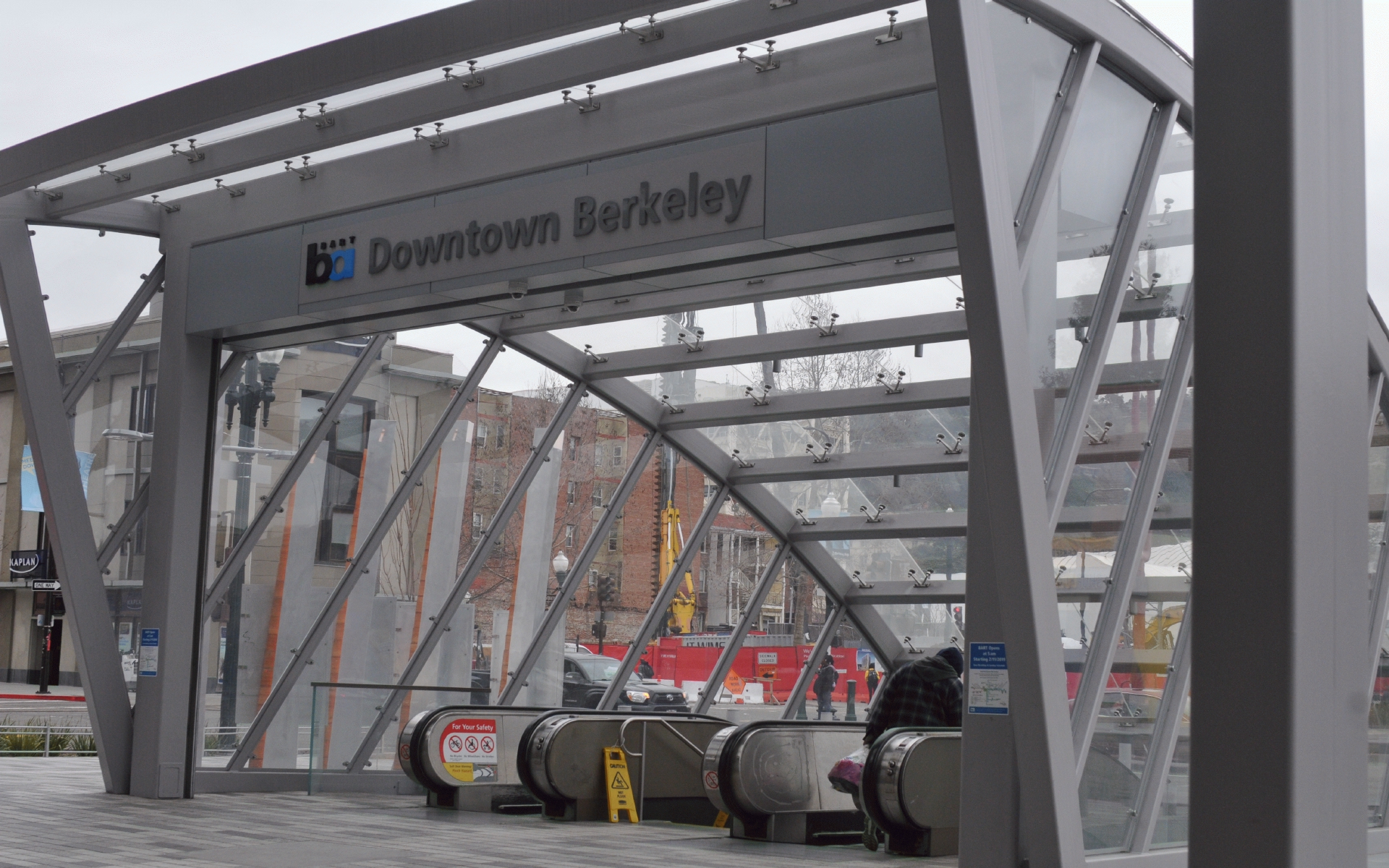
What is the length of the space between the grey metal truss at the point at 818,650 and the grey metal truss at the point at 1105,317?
8.96m

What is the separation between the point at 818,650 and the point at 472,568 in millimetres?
4299

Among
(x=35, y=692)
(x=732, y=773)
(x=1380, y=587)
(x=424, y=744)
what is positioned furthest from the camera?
(x=35, y=692)

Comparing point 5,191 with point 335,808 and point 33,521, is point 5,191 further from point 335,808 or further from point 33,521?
point 33,521

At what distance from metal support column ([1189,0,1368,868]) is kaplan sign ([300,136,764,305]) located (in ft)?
19.2

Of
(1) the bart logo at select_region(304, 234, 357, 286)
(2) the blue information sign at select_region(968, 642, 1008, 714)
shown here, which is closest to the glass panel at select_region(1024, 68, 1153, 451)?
(2) the blue information sign at select_region(968, 642, 1008, 714)

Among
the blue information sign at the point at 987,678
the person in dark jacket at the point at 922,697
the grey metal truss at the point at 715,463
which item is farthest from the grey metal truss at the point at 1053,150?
the grey metal truss at the point at 715,463

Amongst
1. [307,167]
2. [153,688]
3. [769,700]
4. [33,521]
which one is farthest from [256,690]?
[33,521]

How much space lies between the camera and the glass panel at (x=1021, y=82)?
21.6ft

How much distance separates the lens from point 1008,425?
5.90 meters

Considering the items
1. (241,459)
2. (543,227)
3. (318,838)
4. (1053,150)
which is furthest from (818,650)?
(1053,150)

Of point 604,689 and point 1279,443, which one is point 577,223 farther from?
point 604,689

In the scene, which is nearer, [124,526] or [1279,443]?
[1279,443]

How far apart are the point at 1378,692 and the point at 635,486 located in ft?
23.4

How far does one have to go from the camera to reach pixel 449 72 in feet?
28.1
